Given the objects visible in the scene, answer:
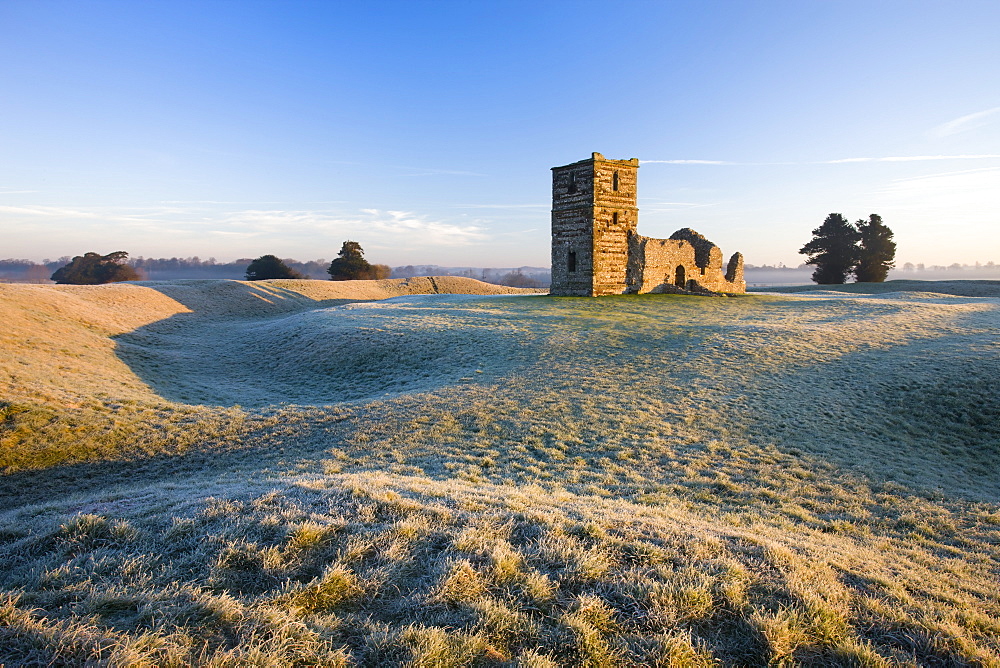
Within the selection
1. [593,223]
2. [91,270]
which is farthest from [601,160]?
[91,270]

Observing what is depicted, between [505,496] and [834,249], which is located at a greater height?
[834,249]

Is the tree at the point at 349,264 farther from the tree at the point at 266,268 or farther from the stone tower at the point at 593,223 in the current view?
the stone tower at the point at 593,223

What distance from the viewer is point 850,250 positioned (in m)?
64.9

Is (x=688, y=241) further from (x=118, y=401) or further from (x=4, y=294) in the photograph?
(x=4, y=294)

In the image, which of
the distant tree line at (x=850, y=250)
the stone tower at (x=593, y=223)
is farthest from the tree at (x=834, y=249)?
the stone tower at (x=593, y=223)

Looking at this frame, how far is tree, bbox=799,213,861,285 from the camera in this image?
212 ft

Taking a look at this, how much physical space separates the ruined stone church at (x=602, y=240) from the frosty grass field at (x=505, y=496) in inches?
559

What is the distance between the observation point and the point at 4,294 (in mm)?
21750

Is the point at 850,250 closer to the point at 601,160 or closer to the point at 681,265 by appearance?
the point at 681,265

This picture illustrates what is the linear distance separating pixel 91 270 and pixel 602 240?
225ft

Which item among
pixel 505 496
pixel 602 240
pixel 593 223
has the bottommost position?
pixel 505 496

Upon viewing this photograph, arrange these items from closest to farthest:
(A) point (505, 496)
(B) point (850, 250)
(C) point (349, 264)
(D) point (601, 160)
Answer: (A) point (505, 496)
(D) point (601, 160)
(B) point (850, 250)
(C) point (349, 264)

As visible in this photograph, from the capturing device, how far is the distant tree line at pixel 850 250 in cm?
6269

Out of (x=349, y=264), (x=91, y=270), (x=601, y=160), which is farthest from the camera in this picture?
(x=349, y=264)
